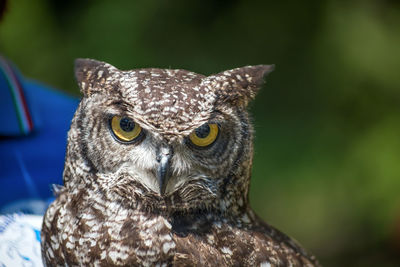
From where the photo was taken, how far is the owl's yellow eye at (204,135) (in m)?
1.56

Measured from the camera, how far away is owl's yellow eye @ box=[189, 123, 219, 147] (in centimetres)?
156

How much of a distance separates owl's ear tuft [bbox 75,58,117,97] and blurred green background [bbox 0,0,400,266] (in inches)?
79.8

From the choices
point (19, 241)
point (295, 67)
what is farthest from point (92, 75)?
point (295, 67)

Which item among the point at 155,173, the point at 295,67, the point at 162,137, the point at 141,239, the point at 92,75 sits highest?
the point at 92,75

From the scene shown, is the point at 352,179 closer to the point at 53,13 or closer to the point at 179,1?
the point at 179,1

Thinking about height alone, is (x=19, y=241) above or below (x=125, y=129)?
below

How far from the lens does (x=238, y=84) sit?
5.50ft

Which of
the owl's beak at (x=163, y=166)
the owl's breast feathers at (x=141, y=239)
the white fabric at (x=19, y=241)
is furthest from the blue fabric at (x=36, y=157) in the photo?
the owl's beak at (x=163, y=166)

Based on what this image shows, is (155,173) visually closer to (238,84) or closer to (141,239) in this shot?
(141,239)

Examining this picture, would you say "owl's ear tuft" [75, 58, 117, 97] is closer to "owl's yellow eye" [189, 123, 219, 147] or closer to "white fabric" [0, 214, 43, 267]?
"owl's yellow eye" [189, 123, 219, 147]

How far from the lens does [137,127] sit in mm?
1545

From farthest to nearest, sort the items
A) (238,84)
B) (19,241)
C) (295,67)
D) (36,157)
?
(295,67), (36,157), (19,241), (238,84)

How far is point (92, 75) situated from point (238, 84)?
1.39ft

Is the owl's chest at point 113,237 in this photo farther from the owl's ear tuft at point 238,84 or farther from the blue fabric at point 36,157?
the blue fabric at point 36,157
